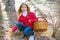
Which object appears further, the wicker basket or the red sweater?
the red sweater

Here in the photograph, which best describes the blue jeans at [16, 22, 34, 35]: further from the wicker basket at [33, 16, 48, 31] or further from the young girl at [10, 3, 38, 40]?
the wicker basket at [33, 16, 48, 31]

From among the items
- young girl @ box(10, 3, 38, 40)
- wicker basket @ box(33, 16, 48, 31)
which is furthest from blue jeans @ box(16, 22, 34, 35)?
wicker basket @ box(33, 16, 48, 31)

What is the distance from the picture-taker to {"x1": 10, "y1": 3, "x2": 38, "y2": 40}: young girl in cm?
389

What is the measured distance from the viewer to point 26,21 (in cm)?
398

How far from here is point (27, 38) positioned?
13.1 feet

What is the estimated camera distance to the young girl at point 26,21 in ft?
12.8

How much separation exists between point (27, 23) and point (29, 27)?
98 mm

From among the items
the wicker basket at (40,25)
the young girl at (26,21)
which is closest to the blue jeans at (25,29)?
the young girl at (26,21)

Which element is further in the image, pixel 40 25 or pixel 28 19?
pixel 28 19

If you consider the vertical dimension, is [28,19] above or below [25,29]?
above

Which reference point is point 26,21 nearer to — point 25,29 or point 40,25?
point 25,29

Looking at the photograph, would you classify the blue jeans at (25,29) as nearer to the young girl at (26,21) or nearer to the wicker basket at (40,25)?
the young girl at (26,21)

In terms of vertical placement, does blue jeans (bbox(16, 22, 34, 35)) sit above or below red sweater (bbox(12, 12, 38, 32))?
below

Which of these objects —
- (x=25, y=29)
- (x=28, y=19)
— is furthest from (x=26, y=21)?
(x=25, y=29)
